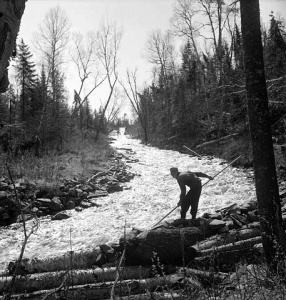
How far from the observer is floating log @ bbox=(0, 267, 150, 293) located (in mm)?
4258

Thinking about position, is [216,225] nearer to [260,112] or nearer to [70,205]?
[260,112]

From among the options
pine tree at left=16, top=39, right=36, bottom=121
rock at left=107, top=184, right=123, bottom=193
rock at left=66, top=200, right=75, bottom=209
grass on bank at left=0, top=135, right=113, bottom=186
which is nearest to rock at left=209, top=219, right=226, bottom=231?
rock at left=66, top=200, right=75, bottom=209

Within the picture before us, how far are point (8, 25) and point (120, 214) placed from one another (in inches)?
333

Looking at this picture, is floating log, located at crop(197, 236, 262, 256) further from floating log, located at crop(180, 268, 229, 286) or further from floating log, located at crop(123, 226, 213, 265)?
floating log, located at crop(180, 268, 229, 286)

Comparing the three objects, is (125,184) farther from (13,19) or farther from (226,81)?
(226,81)

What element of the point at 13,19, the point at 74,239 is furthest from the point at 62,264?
the point at 13,19

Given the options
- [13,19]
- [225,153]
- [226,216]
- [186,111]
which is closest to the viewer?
[13,19]

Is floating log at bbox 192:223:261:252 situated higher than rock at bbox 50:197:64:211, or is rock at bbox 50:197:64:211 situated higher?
rock at bbox 50:197:64:211

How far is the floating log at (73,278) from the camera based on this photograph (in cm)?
426

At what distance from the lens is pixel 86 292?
157 inches

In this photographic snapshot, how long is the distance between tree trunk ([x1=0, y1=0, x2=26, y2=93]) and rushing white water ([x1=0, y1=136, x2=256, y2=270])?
3378mm

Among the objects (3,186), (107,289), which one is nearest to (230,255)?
(107,289)

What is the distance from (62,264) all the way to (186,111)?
25.9m

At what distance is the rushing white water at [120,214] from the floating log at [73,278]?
61cm
